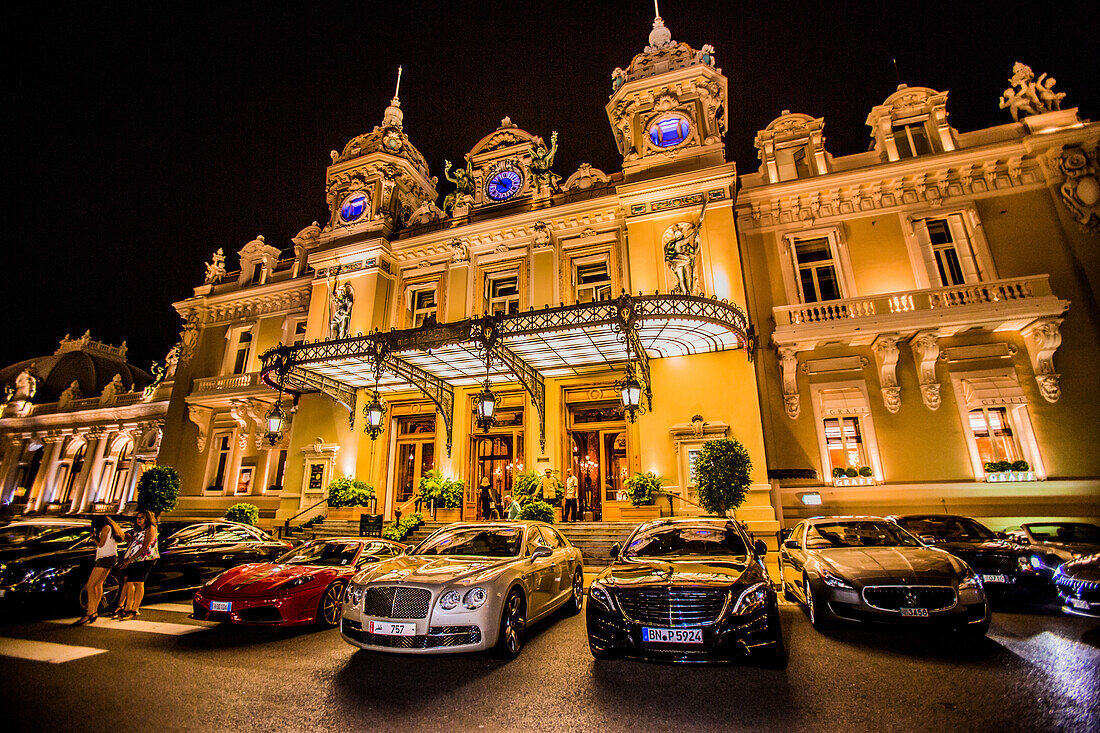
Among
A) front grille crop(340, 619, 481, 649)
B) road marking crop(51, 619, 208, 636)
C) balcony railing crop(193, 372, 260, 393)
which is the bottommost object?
road marking crop(51, 619, 208, 636)

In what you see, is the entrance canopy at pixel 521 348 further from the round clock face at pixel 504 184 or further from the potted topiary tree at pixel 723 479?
the round clock face at pixel 504 184

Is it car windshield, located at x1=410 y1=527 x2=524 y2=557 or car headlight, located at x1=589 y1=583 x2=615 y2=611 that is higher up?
car windshield, located at x1=410 y1=527 x2=524 y2=557

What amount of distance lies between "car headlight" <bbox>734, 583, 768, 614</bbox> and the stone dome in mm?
44044

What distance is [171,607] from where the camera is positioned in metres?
8.40

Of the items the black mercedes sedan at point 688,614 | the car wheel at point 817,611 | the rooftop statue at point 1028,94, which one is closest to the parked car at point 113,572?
the black mercedes sedan at point 688,614

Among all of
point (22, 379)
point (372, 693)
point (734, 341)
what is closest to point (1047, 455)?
point (734, 341)

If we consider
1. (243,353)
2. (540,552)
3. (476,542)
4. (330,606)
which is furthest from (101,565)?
(243,353)

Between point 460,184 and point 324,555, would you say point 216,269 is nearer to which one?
point 460,184

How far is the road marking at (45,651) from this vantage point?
5.52 metres

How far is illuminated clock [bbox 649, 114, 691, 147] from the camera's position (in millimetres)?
17016

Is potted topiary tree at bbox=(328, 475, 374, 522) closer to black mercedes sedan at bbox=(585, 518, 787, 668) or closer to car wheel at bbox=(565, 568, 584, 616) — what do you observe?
car wheel at bbox=(565, 568, 584, 616)

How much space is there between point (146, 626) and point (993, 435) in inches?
793

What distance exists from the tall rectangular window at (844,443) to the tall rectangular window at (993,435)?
116 inches

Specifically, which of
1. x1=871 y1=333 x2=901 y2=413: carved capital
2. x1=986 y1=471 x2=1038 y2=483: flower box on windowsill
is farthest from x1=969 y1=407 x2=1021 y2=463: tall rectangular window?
x1=871 y1=333 x2=901 y2=413: carved capital
